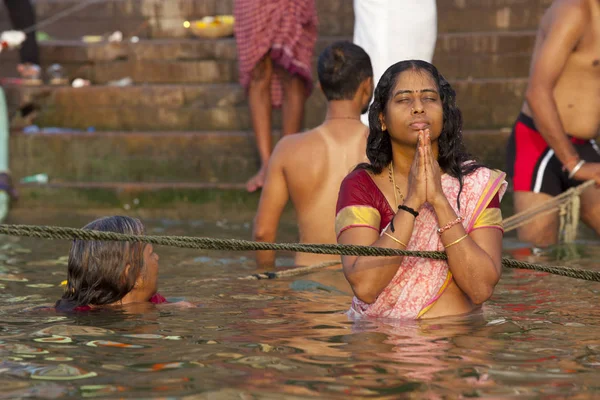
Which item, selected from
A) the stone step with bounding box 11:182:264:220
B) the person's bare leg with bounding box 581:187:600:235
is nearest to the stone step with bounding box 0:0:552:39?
the stone step with bounding box 11:182:264:220

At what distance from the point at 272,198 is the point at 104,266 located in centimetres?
132

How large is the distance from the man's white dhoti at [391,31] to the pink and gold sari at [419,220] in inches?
125

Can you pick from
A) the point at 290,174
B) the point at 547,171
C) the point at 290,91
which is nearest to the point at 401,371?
the point at 290,174

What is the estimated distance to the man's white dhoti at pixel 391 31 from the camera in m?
7.48

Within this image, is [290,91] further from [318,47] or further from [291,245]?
[291,245]

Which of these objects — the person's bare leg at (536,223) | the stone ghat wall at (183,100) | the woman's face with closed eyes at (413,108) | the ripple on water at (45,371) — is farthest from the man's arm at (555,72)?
the ripple on water at (45,371)

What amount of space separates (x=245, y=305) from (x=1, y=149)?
4.25m

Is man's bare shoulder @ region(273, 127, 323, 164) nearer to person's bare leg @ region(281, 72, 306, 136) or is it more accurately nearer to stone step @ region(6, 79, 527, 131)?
person's bare leg @ region(281, 72, 306, 136)

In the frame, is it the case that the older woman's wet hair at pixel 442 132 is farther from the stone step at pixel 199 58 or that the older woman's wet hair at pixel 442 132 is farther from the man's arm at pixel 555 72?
the stone step at pixel 199 58

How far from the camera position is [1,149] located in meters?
8.84

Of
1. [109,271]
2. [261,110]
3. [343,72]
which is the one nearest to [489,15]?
[261,110]

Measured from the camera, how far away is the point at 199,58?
1090cm

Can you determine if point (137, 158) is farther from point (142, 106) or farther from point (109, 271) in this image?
point (109, 271)

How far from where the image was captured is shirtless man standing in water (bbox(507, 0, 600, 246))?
6.53 metres
